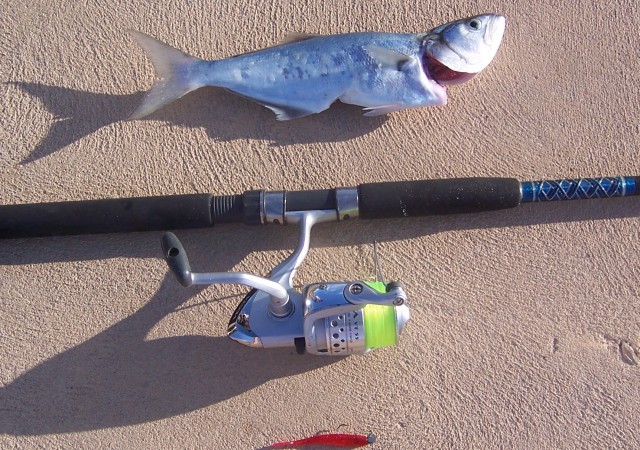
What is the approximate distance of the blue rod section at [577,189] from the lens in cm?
171

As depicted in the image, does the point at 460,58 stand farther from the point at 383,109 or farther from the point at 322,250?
the point at 322,250

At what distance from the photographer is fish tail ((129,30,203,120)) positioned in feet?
6.03

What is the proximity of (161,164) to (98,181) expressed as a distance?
218mm

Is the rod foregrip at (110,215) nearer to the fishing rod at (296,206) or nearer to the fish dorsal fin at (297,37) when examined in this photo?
the fishing rod at (296,206)

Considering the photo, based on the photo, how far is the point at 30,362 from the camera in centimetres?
176

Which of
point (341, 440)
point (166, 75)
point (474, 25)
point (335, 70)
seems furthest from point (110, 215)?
point (474, 25)

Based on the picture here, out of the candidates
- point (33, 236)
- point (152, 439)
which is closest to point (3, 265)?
point (33, 236)

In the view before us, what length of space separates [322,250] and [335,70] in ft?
1.96

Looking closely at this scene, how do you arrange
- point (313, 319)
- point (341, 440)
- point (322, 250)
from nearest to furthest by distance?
point (313, 319) < point (341, 440) < point (322, 250)

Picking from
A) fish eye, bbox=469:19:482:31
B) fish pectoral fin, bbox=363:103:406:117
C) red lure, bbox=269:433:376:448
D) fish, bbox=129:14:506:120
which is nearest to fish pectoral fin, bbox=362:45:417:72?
fish, bbox=129:14:506:120

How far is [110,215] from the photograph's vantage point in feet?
5.64

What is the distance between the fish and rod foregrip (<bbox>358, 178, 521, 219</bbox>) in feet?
1.02

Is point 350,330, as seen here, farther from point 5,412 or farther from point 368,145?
point 5,412

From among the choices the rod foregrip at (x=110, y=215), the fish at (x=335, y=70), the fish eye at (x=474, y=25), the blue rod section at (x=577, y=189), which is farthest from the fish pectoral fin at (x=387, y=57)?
the rod foregrip at (x=110, y=215)
